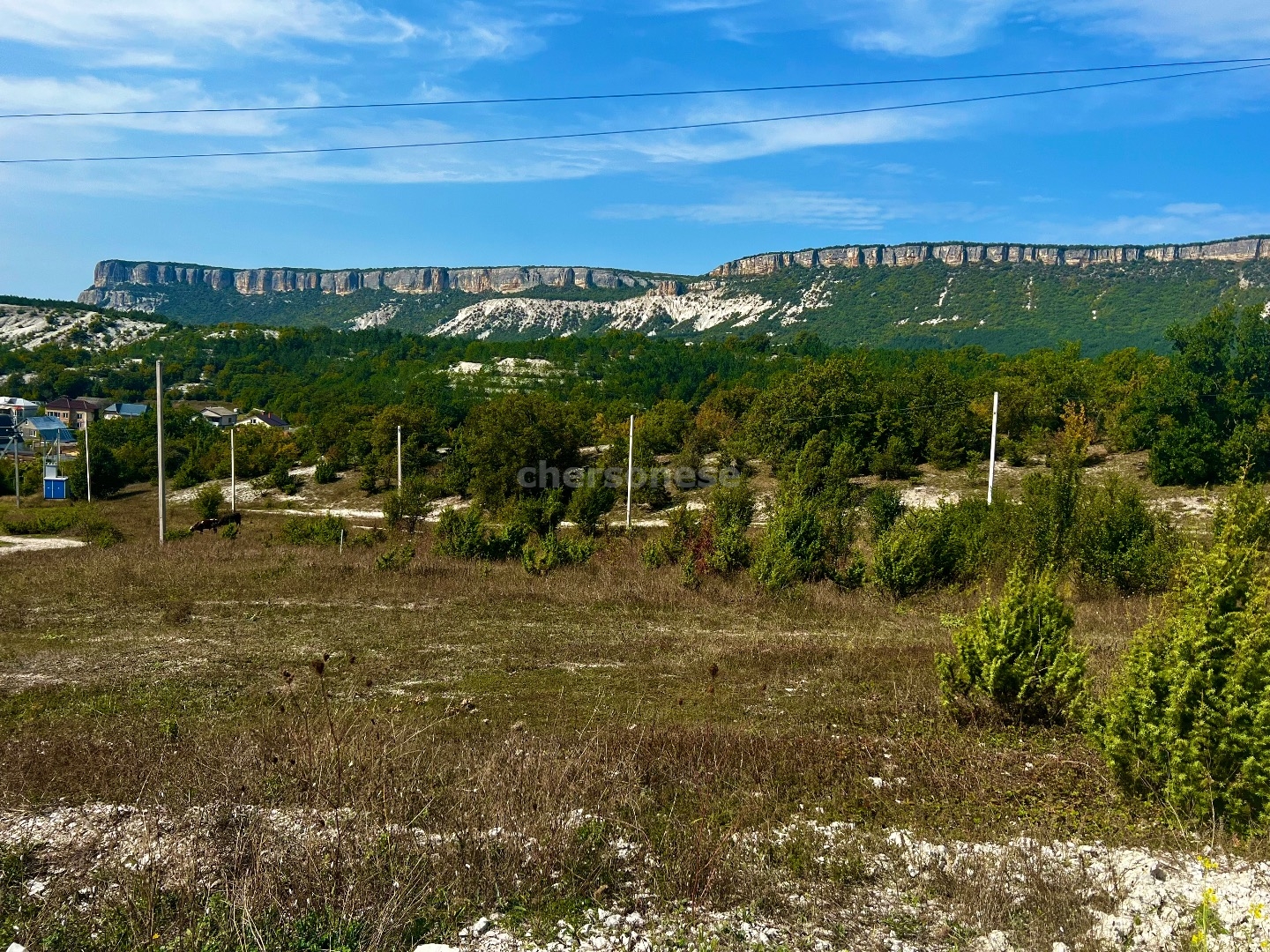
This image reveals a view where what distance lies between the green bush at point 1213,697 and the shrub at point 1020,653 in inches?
76.0

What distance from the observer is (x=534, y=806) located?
17.7 feet

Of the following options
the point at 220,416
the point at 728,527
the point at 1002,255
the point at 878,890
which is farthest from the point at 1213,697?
the point at 1002,255

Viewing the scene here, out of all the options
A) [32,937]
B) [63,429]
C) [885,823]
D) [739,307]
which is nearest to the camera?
[32,937]

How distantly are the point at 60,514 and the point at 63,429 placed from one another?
59.6 metres

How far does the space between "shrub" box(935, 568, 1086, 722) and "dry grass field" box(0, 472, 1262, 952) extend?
332 mm

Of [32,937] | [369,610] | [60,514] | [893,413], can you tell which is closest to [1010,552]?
[369,610]

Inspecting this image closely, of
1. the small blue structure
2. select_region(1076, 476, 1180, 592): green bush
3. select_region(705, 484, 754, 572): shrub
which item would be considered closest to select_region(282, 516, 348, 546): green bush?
select_region(705, 484, 754, 572): shrub

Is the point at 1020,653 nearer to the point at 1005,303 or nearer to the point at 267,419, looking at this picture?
the point at 267,419

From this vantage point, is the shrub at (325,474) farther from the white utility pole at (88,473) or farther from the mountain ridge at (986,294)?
the mountain ridge at (986,294)

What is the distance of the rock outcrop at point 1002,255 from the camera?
456 ft

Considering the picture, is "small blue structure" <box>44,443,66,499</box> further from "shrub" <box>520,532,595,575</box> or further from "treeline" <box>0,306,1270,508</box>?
"shrub" <box>520,532,595,575</box>

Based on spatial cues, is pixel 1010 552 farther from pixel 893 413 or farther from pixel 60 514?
pixel 60 514

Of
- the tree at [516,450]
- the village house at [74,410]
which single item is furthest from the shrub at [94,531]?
the village house at [74,410]

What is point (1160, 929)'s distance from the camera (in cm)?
425
